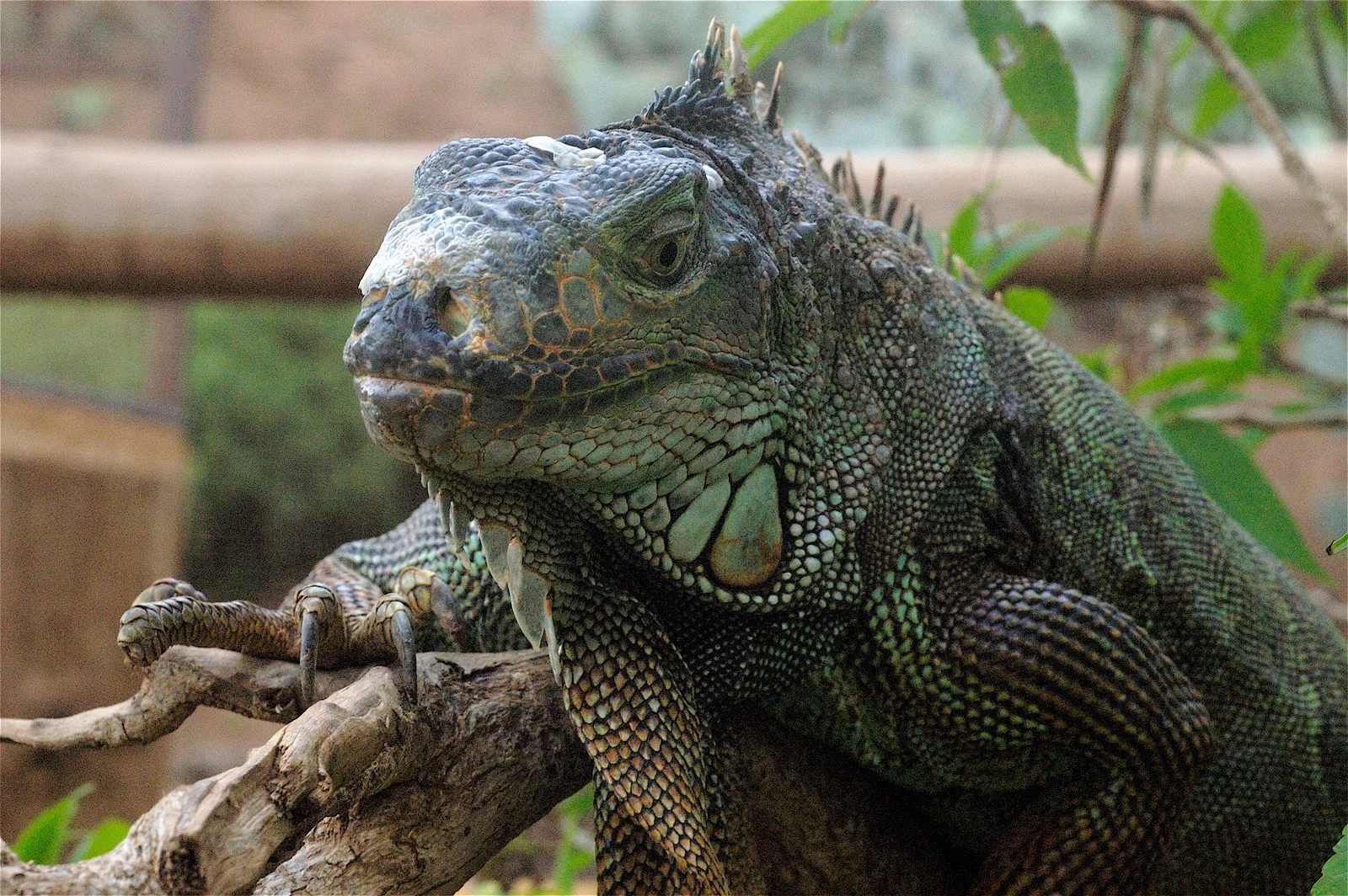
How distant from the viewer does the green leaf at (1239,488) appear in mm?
3982

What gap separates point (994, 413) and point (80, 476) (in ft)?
26.3

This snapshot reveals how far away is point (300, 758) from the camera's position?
1.86m

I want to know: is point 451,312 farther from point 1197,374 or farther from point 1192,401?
point 1197,374

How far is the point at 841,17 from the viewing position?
3.22 meters

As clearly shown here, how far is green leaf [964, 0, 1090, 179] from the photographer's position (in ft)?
11.8

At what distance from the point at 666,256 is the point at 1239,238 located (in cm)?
382

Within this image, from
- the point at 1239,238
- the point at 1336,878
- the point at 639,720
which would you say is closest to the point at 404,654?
the point at 639,720

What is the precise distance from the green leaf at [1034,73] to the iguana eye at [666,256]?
2.05 metres

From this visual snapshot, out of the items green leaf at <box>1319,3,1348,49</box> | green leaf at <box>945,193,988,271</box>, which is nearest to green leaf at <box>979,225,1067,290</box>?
green leaf at <box>945,193,988,271</box>

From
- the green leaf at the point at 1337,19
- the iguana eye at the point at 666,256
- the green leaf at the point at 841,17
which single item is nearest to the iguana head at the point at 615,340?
the iguana eye at the point at 666,256

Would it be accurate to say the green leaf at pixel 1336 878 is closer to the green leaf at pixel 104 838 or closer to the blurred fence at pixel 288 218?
the green leaf at pixel 104 838

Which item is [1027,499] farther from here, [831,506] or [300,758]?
[300,758]

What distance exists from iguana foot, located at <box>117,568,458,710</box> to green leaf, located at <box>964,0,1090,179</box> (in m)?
2.55

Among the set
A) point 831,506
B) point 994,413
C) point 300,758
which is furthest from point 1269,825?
point 300,758
